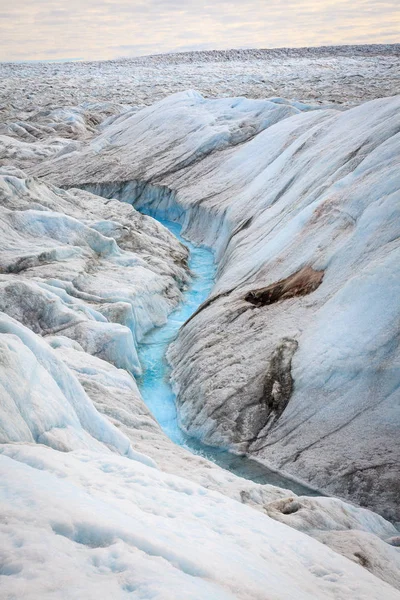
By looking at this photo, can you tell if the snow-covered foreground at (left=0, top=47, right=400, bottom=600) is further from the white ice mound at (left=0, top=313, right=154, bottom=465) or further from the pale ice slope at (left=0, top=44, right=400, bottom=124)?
the pale ice slope at (left=0, top=44, right=400, bottom=124)

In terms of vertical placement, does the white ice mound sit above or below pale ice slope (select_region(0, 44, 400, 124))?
below

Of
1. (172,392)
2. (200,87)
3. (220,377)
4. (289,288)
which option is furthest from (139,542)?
(200,87)

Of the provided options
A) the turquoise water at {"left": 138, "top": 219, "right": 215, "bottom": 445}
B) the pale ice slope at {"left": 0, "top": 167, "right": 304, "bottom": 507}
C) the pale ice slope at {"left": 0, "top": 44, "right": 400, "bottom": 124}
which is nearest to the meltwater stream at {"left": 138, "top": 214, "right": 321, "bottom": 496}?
the turquoise water at {"left": 138, "top": 219, "right": 215, "bottom": 445}

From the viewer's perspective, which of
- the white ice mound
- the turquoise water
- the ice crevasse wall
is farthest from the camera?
the turquoise water

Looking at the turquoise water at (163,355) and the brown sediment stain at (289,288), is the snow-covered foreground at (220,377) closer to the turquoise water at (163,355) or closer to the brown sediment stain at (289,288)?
the brown sediment stain at (289,288)

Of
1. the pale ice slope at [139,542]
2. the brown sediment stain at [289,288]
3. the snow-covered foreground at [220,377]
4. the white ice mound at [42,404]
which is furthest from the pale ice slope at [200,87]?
the pale ice slope at [139,542]

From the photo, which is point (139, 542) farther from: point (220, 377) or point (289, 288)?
point (289, 288)
